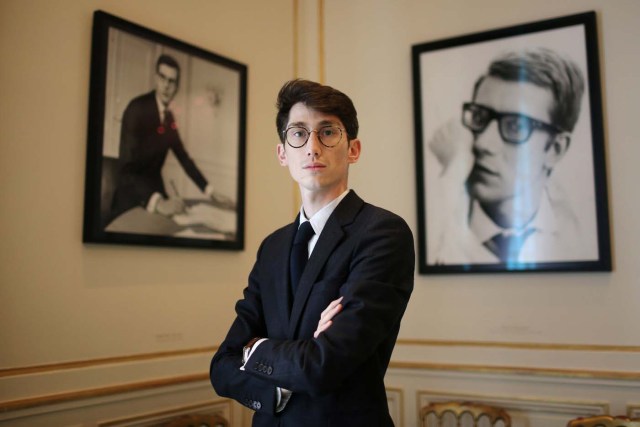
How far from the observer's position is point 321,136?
1.67 metres

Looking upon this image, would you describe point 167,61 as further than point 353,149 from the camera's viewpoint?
Yes

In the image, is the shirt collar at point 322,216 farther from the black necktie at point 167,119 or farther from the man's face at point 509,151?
the man's face at point 509,151

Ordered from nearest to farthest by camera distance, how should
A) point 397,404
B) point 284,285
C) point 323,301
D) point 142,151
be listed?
point 323,301 → point 284,285 → point 142,151 → point 397,404

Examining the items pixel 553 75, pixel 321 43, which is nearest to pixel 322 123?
pixel 553 75

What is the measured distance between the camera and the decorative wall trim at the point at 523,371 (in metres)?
2.83

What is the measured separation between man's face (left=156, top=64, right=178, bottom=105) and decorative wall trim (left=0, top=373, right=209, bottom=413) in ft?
4.63

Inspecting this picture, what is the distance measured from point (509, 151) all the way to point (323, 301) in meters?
2.02

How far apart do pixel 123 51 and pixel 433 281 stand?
6.90 feet

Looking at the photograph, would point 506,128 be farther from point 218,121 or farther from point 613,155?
point 218,121

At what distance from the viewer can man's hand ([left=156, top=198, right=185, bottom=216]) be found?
2838 millimetres

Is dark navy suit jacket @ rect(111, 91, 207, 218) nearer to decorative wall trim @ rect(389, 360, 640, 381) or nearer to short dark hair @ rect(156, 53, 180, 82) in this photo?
short dark hair @ rect(156, 53, 180, 82)

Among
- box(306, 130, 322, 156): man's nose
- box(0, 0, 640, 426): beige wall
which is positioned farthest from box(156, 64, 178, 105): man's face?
box(306, 130, 322, 156): man's nose

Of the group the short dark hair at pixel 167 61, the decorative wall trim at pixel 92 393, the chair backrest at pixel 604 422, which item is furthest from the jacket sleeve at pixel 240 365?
the chair backrest at pixel 604 422

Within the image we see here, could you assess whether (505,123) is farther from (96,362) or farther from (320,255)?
(96,362)
